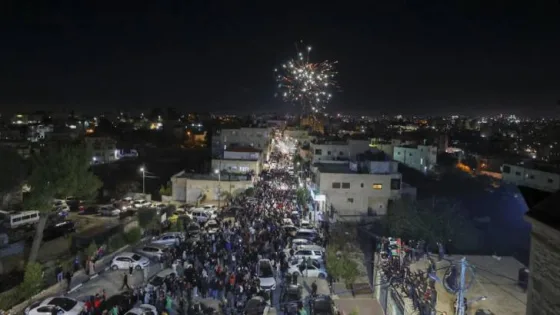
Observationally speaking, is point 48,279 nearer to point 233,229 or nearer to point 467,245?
point 233,229

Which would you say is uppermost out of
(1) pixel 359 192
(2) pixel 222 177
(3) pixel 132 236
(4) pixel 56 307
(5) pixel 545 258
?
(5) pixel 545 258

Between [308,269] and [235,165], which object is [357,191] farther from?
[308,269]

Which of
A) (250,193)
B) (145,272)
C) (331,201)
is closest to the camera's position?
(145,272)

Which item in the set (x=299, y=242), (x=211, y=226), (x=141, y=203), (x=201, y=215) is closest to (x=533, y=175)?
(x=299, y=242)

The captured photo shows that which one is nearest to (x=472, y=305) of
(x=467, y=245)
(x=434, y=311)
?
(x=434, y=311)

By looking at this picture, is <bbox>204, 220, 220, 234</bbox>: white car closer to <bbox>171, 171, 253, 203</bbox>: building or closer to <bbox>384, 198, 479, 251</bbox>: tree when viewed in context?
<bbox>384, 198, 479, 251</bbox>: tree

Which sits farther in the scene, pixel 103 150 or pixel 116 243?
pixel 103 150

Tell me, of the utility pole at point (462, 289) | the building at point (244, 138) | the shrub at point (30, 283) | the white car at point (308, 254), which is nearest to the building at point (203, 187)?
the white car at point (308, 254)

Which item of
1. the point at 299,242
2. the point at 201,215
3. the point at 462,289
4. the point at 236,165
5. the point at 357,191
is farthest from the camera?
the point at 236,165
